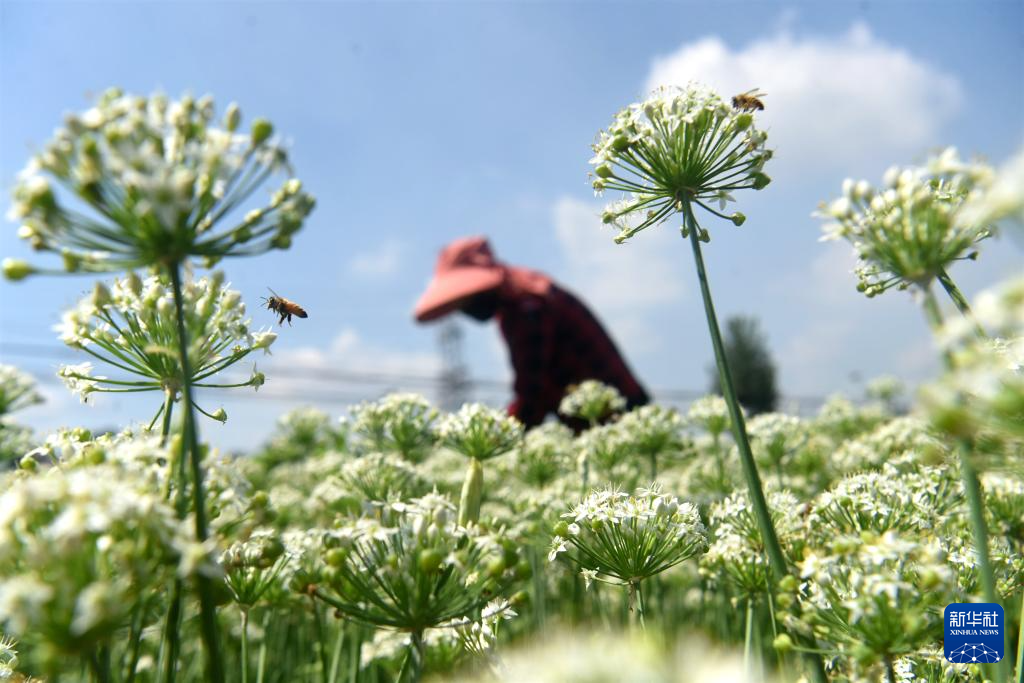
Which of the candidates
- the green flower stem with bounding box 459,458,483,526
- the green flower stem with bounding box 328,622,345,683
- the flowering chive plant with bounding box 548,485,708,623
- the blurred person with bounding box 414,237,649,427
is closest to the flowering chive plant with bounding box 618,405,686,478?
the green flower stem with bounding box 459,458,483,526

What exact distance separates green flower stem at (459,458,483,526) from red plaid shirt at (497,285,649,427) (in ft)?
23.1

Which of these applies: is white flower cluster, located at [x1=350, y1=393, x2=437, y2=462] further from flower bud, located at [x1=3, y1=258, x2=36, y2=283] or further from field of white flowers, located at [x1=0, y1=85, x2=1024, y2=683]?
flower bud, located at [x1=3, y1=258, x2=36, y2=283]

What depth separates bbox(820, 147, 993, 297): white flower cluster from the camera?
1.56 m

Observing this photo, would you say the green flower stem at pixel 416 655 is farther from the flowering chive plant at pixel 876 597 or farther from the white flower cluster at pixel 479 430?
the white flower cluster at pixel 479 430

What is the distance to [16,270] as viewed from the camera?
1.56 m

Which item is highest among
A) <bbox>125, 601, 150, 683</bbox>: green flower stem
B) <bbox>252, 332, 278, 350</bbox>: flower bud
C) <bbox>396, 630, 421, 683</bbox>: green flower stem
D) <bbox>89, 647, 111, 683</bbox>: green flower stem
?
<bbox>252, 332, 278, 350</bbox>: flower bud

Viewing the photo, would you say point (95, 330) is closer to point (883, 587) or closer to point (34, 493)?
point (34, 493)

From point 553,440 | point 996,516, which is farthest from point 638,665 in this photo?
point 553,440

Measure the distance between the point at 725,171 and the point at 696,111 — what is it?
255 millimetres

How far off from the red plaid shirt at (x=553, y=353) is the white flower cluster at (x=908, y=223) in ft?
27.2

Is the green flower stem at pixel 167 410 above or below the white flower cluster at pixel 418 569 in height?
above

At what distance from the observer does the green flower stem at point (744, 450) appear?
1.64 metres

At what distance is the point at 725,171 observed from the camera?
2.29 metres

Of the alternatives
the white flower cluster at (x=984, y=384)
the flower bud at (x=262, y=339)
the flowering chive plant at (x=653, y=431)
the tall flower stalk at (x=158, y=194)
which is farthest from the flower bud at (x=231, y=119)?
the flowering chive plant at (x=653, y=431)
